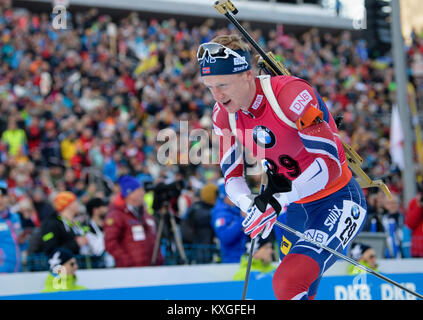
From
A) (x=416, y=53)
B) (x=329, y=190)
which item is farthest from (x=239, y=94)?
(x=416, y=53)

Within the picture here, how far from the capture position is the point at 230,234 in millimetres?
7082

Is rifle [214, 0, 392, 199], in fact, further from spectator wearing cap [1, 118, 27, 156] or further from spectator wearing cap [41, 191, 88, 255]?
spectator wearing cap [1, 118, 27, 156]

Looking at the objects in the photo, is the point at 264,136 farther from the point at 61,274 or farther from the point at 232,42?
the point at 61,274

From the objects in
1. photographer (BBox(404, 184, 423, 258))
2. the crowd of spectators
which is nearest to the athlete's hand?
the crowd of spectators

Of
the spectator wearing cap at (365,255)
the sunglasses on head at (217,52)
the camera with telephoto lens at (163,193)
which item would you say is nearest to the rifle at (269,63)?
the sunglasses on head at (217,52)

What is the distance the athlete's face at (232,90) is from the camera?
385 centimetres

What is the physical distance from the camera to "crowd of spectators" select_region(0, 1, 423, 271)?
37.7 feet

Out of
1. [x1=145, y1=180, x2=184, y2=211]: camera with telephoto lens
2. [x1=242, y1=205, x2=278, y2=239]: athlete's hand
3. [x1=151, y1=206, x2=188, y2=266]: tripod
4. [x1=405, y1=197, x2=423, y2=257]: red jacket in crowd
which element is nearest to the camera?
[x1=242, y1=205, x2=278, y2=239]: athlete's hand

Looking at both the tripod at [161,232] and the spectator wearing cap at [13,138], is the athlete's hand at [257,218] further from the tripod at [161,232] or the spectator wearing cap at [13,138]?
the spectator wearing cap at [13,138]

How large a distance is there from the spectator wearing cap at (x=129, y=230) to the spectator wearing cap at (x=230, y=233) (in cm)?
83

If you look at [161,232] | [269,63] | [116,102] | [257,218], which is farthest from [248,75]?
[116,102]

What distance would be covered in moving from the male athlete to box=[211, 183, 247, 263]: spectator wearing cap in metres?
2.79

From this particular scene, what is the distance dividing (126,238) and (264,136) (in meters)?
3.69
